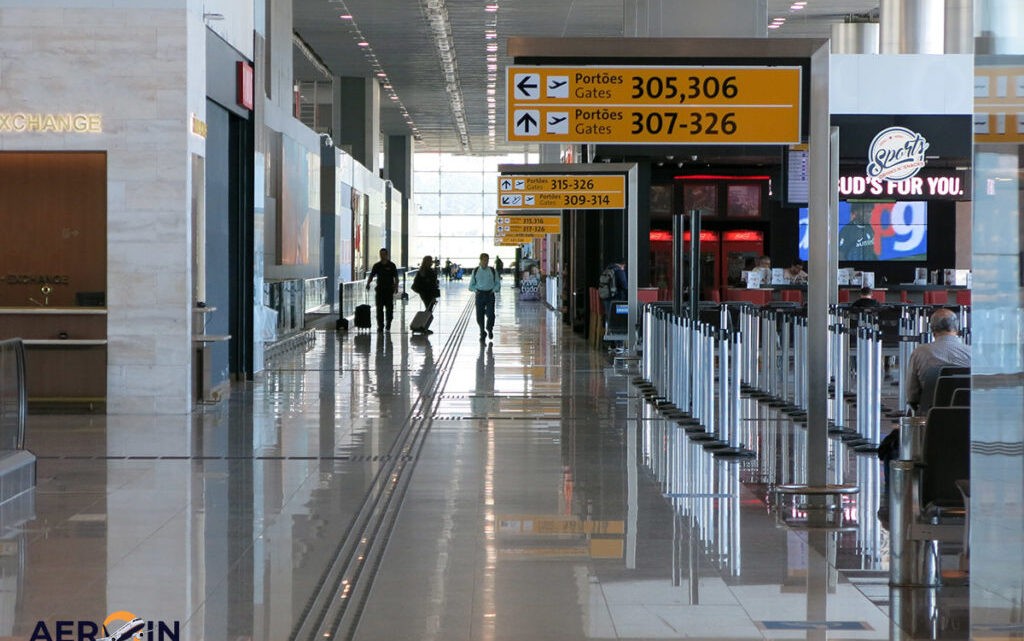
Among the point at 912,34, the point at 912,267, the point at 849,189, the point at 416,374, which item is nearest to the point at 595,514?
the point at 416,374

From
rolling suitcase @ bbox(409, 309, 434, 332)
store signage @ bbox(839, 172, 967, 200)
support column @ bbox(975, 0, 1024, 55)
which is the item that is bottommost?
rolling suitcase @ bbox(409, 309, 434, 332)

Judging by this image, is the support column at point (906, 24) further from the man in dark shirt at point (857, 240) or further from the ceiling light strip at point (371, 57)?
the ceiling light strip at point (371, 57)

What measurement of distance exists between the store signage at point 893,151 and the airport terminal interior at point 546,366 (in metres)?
0.05

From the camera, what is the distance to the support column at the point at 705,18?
1866cm

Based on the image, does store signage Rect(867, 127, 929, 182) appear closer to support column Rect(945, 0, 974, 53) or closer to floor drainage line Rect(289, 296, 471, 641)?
support column Rect(945, 0, 974, 53)

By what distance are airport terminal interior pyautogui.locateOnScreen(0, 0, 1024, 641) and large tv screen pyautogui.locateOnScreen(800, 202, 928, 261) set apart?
0.20 feet

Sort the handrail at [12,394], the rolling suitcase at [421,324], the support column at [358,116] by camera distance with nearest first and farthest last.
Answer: the handrail at [12,394]
the rolling suitcase at [421,324]
the support column at [358,116]

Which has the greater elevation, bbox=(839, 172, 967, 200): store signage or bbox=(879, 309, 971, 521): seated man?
bbox=(839, 172, 967, 200): store signage

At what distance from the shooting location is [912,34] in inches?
1029

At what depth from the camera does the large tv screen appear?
82.9 ft

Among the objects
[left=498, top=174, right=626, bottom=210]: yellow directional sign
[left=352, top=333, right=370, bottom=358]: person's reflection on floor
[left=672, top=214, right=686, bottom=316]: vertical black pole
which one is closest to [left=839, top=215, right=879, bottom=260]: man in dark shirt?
[left=498, top=174, right=626, bottom=210]: yellow directional sign

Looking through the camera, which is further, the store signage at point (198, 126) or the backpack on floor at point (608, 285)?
the backpack on floor at point (608, 285)

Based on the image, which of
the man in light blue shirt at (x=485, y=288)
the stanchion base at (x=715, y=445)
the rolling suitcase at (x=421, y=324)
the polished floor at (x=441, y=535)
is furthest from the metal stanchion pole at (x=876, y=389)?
the rolling suitcase at (x=421, y=324)

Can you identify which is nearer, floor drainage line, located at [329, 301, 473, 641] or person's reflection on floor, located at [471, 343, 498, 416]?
floor drainage line, located at [329, 301, 473, 641]
